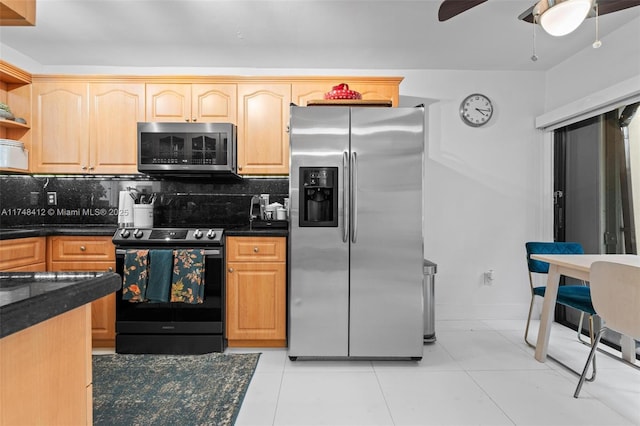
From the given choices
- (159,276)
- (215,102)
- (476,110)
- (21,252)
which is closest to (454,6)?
(476,110)

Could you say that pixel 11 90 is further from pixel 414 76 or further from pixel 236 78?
pixel 414 76

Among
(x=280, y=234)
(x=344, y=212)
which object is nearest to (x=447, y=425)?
(x=344, y=212)

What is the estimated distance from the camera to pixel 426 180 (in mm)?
3738

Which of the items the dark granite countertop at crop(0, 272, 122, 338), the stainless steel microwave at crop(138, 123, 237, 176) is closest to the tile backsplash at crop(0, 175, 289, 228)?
the stainless steel microwave at crop(138, 123, 237, 176)

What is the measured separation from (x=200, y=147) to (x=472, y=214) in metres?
2.64

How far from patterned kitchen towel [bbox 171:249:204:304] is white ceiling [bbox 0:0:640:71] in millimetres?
1733

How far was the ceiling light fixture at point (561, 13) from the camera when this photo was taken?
1.66 m

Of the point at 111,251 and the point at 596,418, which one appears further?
the point at 111,251

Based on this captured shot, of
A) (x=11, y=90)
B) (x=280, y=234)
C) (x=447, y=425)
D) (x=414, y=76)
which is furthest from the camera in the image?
(x=414, y=76)

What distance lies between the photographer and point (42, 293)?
2.32 ft

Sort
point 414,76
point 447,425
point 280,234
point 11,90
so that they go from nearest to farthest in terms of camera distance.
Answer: point 447,425
point 280,234
point 11,90
point 414,76

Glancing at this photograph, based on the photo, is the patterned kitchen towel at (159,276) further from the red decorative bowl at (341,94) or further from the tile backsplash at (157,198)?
the red decorative bowl at (341,94)

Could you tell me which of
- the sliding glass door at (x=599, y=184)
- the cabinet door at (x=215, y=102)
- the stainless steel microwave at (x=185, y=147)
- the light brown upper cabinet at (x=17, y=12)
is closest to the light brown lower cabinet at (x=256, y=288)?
the stainless steel microwave at (x=185, y=147)

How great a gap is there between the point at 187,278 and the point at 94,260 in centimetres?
79
